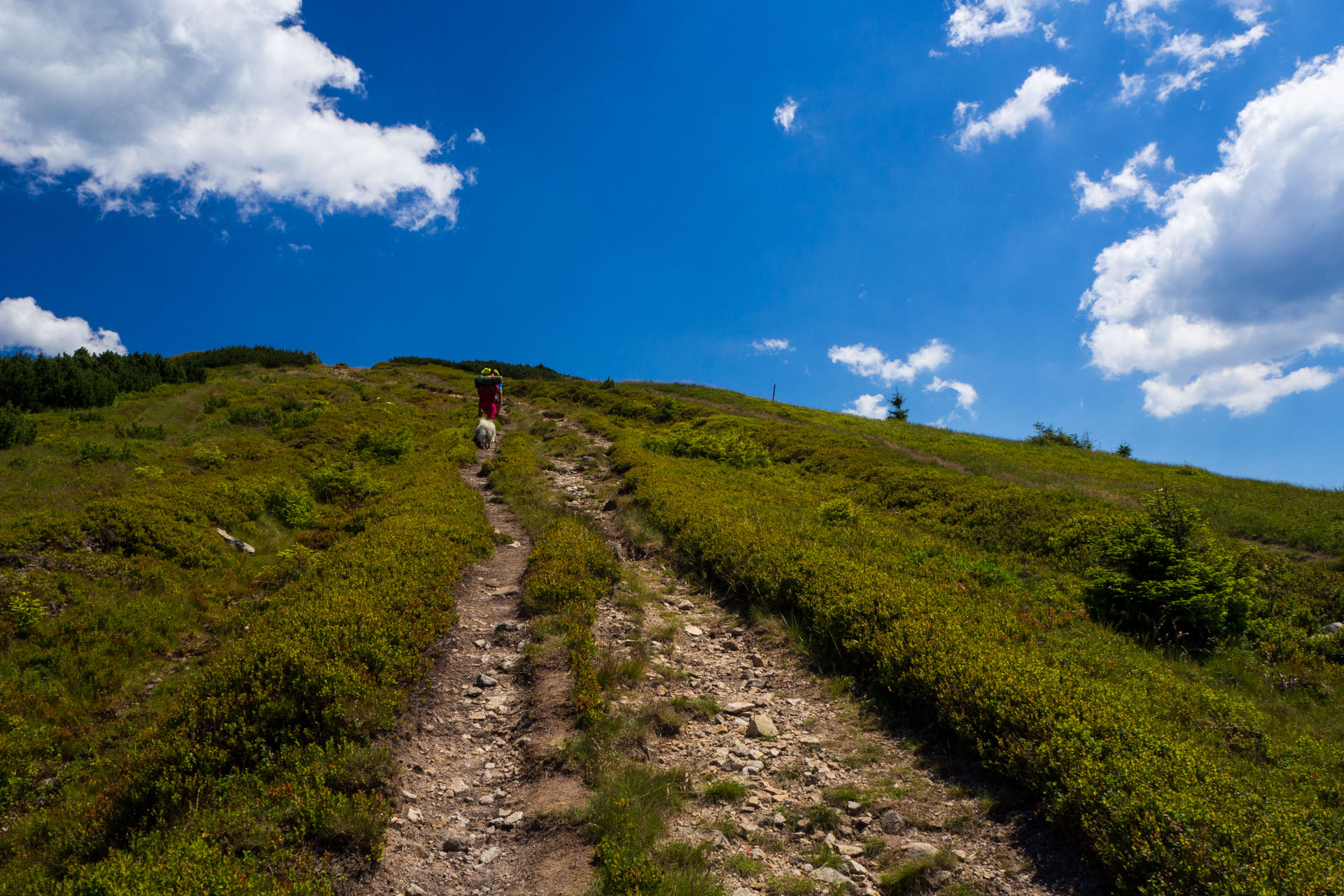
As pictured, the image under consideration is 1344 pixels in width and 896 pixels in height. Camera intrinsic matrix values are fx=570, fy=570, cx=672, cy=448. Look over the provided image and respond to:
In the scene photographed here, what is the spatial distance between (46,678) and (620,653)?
26.7 feet

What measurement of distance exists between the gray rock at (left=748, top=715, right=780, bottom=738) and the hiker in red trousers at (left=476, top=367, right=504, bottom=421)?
25.2 meters

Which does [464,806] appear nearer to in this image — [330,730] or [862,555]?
[330,730]

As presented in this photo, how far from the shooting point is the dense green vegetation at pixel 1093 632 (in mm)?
4543

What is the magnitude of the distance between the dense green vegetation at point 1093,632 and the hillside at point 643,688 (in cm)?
5

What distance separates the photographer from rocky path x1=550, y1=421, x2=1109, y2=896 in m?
4.83

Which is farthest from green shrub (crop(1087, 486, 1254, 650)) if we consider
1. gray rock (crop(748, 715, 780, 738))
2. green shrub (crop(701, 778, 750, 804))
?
green shrub (crop(701, 778, 750, 804))

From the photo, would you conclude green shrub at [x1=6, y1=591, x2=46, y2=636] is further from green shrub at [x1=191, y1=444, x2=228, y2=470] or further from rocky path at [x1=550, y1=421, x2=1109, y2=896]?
green shrub at [x1=191, y1=444, x2=228, y2=470]

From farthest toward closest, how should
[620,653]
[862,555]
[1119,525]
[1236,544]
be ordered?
1. [1236,544]
2. [1119,525]
3. [862,555]
4. [620,653]

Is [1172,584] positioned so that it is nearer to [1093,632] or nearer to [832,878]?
[1093,632]

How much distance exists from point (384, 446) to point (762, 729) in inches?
794

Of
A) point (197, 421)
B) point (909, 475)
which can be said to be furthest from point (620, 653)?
point (197, 421)

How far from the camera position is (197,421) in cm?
2541

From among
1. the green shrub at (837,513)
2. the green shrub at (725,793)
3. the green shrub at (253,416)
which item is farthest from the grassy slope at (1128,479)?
the green shrub at (253,416)

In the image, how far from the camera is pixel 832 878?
485cm
